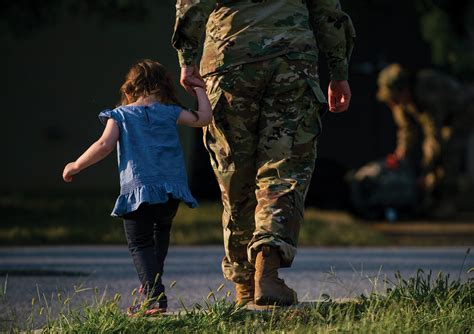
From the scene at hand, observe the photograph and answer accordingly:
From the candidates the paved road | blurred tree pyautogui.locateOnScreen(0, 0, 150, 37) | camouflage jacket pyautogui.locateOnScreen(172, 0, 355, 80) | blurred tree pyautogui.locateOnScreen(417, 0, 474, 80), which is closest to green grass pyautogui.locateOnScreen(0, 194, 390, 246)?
the paved road

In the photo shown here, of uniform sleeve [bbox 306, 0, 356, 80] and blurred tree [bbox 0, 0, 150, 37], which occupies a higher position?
blurred tree [bbox 0, 0, 150, 37]

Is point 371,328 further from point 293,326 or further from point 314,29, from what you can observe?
point 314,29

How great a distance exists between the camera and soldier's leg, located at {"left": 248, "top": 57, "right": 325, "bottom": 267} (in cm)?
506

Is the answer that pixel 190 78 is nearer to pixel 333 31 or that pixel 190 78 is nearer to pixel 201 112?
pixel 201 112

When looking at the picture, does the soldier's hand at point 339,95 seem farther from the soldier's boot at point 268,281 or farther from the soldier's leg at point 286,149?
the soldier's boot at point 268,281

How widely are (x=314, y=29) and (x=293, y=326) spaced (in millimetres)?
1463

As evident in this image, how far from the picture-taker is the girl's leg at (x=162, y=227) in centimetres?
514

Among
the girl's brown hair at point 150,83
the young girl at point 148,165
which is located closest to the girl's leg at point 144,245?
the young girl at point 148,165

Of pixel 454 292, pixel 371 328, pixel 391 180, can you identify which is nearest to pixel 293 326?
pixel 371 328

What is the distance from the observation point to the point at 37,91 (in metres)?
21.1

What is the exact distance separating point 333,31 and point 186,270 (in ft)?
11.2

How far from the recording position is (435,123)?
15.4m

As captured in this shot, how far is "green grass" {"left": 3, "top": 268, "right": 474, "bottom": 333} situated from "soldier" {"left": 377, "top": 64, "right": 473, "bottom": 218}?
9.97 meters

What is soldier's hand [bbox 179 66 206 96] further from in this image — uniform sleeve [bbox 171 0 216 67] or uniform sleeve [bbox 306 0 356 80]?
uniform sleeve [bbox 306 0 356 80]
